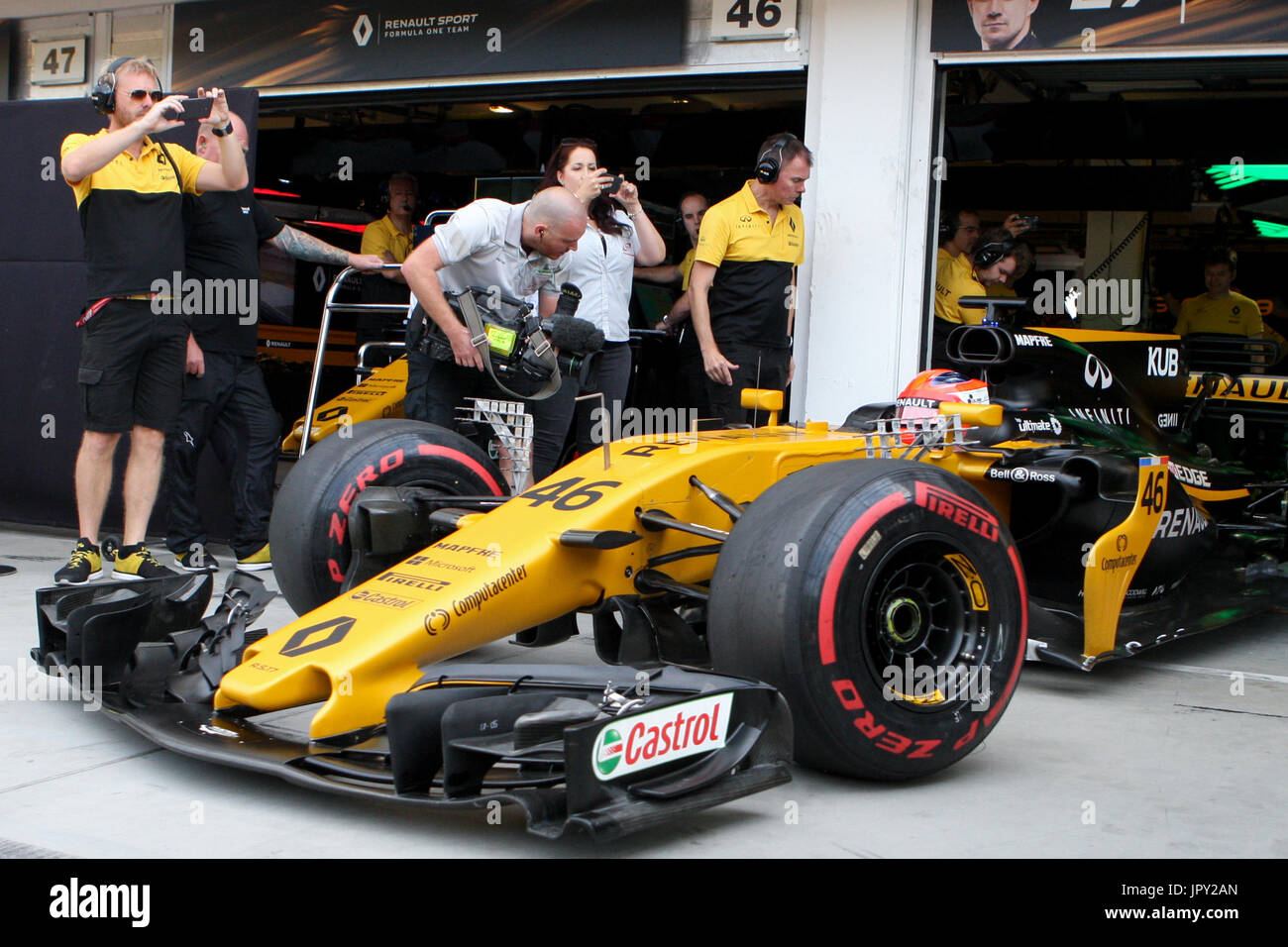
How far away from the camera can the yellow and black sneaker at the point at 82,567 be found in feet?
18.2

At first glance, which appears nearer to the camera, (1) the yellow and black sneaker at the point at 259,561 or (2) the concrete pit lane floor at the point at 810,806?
(2) the concrete pit lane floor at the point at 810,806

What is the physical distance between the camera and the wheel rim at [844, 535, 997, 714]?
3314mm

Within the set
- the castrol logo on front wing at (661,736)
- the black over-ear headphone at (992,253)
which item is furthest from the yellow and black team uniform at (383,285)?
the castrol logo on front wing at (661,736)

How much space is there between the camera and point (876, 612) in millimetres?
3326

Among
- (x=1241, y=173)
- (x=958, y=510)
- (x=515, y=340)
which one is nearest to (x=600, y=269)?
(x=515, y=340)

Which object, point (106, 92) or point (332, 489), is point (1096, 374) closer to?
point (332, 489)

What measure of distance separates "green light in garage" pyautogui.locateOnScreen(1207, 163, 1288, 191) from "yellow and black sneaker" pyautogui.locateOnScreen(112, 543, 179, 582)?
28.5ft

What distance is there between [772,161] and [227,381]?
9.03 feet

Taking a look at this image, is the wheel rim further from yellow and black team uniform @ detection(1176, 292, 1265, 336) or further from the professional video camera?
yellow and black team uniform @ detection(1176, 292, 1265, 336)

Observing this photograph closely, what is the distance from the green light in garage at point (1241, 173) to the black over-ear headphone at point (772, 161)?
5.91m

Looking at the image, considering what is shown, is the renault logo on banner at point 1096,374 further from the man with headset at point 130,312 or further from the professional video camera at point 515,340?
the man with headset at point 130,312

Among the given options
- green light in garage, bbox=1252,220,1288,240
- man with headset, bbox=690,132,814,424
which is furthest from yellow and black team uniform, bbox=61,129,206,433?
green light in garage, bbox=1252,220,1288,240
